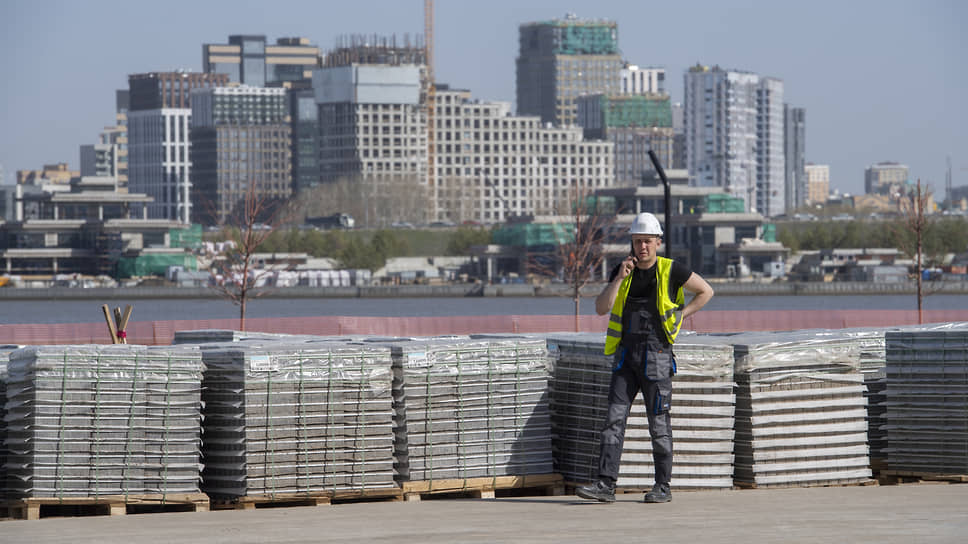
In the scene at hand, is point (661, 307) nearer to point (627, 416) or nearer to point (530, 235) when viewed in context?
point (627, 416)

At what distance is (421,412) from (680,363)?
206 centimetres

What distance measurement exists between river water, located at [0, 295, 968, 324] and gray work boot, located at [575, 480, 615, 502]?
78794 mm

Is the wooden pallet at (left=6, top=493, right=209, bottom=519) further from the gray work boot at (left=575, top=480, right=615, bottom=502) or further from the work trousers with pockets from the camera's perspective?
the work trousers with pockets

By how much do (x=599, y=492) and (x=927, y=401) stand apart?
3.19 meters

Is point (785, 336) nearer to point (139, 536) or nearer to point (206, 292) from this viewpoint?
point (139, 536)

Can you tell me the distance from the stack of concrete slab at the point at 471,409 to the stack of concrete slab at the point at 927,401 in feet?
9.64

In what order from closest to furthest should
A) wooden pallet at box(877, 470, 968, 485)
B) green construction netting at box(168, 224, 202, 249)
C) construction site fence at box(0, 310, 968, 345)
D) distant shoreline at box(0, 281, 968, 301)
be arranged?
wooden pallet at box(877, 470, 968, 485), construction site fence at box(0, 310, 968, 345), distant shoreline at box(0, 281, 968, 301), green construction netting at box(168, 224, 202, 249)

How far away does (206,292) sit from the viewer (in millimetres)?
127188

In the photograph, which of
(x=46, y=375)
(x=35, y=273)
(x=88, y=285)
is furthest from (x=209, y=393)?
(x=35, y=273)

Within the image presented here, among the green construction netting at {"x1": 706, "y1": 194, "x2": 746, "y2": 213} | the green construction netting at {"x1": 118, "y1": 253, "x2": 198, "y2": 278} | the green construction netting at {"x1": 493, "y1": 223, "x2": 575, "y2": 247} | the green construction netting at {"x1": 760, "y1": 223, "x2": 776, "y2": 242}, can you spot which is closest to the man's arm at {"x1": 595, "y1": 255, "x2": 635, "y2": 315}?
the green construction netting at {"x1": 493, "y1": 223, "x2": 575, "y2": 247}

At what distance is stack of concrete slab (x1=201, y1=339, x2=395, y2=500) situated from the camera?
35.0ft

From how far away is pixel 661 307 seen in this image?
10.4 meters

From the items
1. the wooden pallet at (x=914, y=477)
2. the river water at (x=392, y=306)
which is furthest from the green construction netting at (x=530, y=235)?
the wooden pallet at (x=914, y=477)

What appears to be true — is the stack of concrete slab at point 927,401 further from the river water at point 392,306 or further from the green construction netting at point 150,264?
the green construction netting at point 150,264
